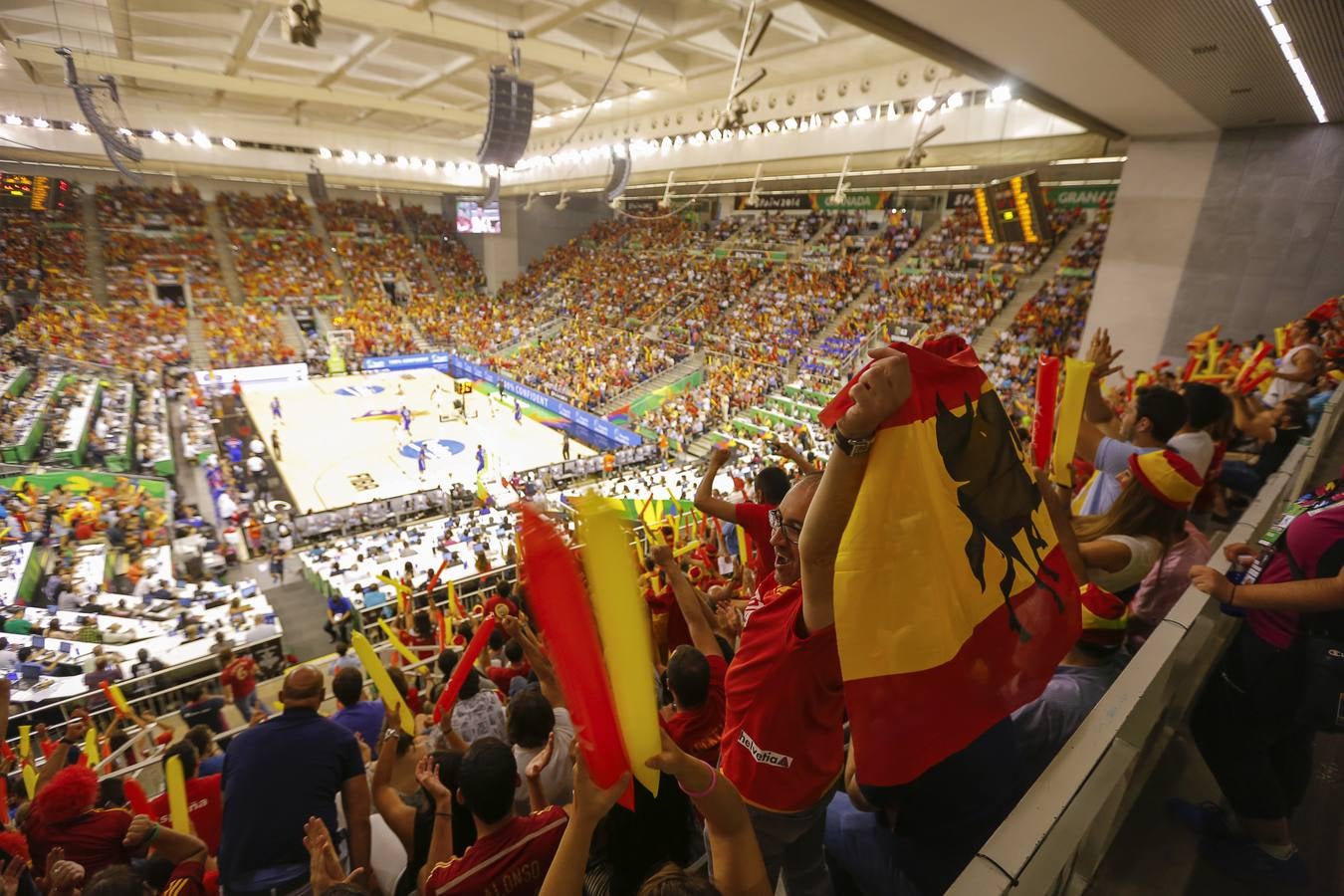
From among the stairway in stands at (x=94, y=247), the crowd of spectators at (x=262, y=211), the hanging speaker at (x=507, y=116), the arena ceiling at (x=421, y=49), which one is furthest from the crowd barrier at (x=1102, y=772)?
the crowd of spectators at (x=262, y=211)

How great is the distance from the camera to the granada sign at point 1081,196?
53.1ft

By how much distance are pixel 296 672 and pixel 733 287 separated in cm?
2199

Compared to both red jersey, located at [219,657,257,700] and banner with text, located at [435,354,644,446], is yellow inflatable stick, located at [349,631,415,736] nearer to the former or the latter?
red jersey, located at [219,657,257,700]

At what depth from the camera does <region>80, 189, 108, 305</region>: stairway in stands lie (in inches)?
903

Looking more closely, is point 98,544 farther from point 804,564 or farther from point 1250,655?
point 1250,655

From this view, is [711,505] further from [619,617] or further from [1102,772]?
[619,617]

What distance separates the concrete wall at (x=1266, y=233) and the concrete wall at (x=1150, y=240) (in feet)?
0.53

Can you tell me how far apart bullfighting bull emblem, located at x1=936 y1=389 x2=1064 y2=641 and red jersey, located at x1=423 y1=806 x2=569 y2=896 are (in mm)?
1202

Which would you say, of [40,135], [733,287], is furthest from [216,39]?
[733,287]

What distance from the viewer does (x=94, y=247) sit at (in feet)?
78.4

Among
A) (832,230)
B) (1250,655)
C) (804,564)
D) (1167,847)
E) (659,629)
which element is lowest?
(659,629)

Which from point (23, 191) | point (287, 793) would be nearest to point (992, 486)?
point (287, 793)

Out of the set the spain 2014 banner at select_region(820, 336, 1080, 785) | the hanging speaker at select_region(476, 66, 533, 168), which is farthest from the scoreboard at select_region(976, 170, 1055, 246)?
the spain 2014 banner at select_region(820, 336, 1080, 785)

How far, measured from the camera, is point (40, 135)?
1811 cm
